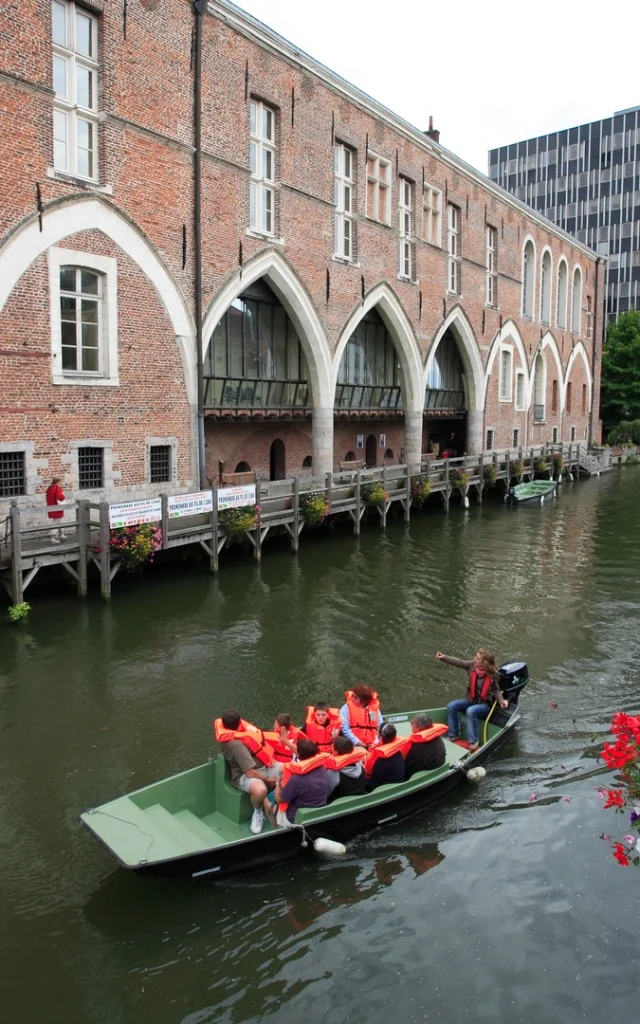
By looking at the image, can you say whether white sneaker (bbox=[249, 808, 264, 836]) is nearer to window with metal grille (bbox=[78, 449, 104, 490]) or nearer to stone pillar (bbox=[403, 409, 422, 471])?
window with metal grille (bbox=[78, 449, 104, 490])

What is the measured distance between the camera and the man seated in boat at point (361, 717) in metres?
7.95

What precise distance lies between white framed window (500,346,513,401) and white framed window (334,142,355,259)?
41.4 ft

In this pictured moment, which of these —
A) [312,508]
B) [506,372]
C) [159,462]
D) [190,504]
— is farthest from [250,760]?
[506,372]

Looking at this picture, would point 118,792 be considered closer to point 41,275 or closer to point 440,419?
point 41,275

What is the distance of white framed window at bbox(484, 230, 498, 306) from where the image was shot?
3100cm

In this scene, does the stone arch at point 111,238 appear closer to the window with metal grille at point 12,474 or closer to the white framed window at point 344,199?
the window with metal grille at point 12,474

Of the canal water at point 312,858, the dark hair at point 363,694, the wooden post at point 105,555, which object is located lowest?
the canal water at point 312,858

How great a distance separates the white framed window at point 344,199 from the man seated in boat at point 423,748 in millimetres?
16820

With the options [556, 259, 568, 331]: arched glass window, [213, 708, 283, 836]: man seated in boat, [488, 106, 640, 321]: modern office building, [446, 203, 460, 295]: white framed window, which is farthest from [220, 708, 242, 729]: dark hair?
[488, 106, 640, 321]: modern office building

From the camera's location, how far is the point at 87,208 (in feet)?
48.0

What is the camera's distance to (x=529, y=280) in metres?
35.5

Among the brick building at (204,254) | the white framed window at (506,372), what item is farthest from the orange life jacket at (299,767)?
the white framed window at (506,372)

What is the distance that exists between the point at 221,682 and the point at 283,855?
4127 millimetres

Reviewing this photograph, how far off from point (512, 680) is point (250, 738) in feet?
11.0
